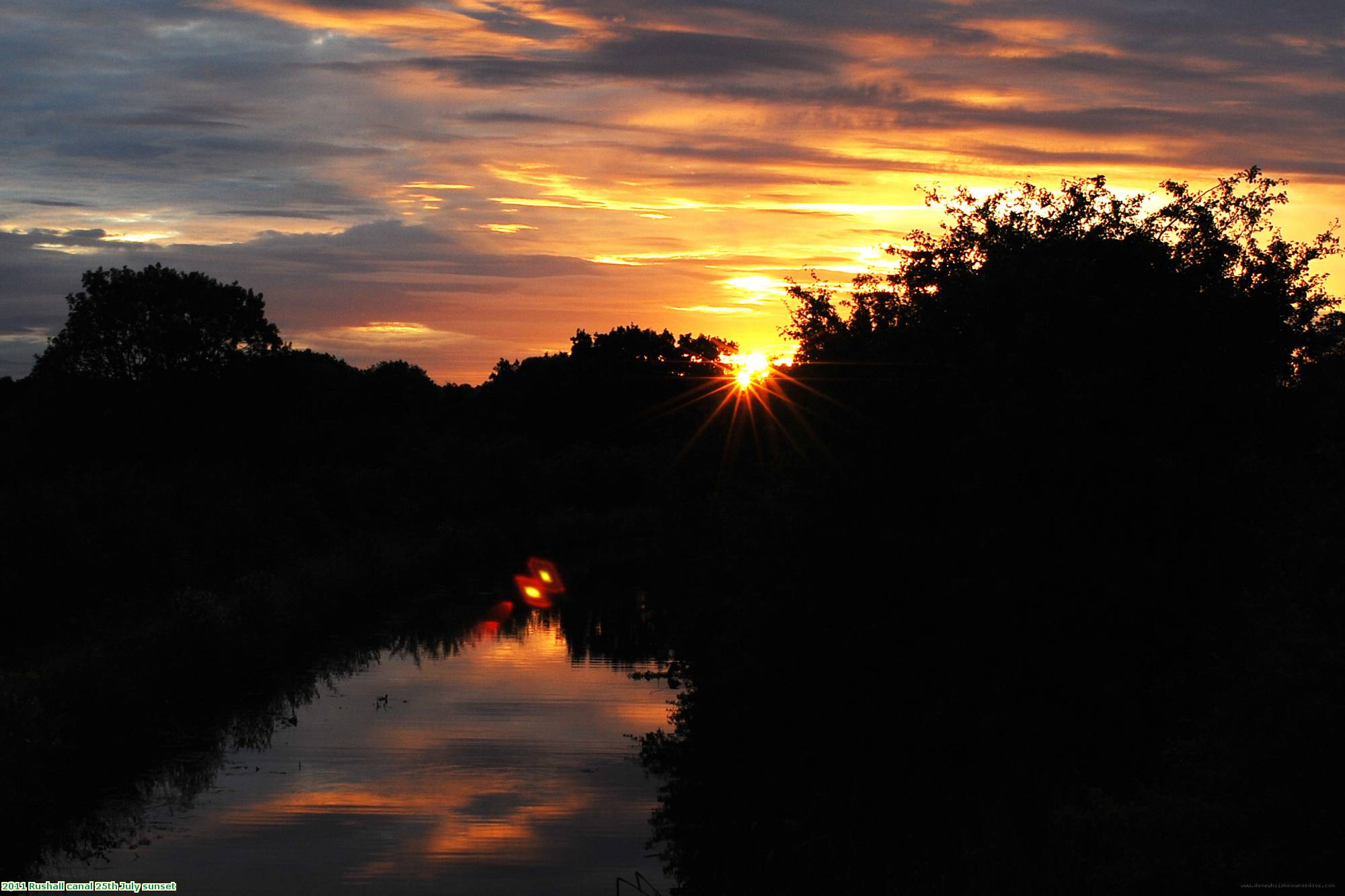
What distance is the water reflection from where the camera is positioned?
12945mm

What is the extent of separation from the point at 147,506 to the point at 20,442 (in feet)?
64.9

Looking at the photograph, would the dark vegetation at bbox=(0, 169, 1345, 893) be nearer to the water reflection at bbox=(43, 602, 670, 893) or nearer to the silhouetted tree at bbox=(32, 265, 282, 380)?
the water reflection at bbox=(43, 602, 670, 893)

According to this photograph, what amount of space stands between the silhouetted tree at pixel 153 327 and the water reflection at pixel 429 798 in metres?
28.6

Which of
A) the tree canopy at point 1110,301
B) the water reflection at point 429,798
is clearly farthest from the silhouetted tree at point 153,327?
the tree canopy at point 1110,301

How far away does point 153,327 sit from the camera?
49.2 metres

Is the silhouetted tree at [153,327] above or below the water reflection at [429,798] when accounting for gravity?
above

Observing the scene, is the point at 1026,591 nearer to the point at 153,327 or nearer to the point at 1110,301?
the point at 1110,301

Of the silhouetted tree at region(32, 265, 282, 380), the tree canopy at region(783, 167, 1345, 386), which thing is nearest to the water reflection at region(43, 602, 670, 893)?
the tree canopy at region(783, 167, 1345, 386)

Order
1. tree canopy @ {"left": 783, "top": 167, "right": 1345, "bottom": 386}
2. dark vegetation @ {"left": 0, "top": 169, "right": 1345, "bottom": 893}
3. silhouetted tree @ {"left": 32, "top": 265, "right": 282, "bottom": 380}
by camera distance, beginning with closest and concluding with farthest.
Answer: dark vegetation @ {"left": 0, "top": 169, "right": 1345, "bottom": 893} < tree canopy @ {"left": 783, "top": 167, "right": 1345, "bottom": 386} < silhouetted tree @ {"left": 32, "top": 265, "right": 282, "bottom": 380}

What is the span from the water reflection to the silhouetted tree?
2864cm

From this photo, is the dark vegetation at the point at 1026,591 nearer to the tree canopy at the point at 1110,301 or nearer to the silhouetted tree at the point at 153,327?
the tree canopy at the point at 1110,301

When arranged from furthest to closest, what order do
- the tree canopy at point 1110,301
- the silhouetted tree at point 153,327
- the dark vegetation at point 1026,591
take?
1. the silhouetted tree at point 153,327
2. the tree canopy at point 1110,301
3. the dark vegetation at point 1026,591

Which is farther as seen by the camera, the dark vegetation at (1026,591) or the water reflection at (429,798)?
the water reflection at (429,798)

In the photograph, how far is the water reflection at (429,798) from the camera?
1295 centimetres
